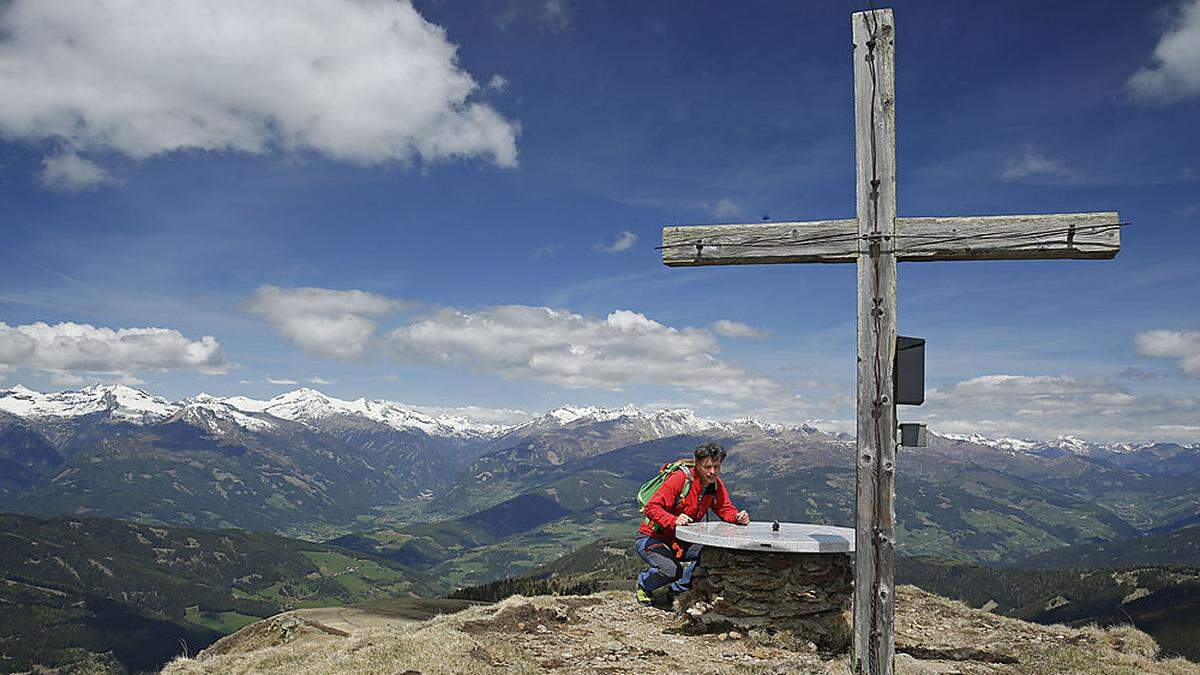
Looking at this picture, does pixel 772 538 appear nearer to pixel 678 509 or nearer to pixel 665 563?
pixel 678 509

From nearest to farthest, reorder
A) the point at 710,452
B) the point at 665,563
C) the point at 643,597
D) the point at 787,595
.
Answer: the point at 787,595, the point at 710,452, the point at 665,563, the point at 643,597

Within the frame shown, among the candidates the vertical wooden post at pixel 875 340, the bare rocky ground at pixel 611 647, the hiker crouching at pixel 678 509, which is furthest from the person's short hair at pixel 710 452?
the vertical wooden post at pixel 875 340

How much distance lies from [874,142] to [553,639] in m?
9.72

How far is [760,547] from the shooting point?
459 inches

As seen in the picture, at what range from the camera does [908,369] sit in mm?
9125

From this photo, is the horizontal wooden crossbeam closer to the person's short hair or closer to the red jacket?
the person's short hair

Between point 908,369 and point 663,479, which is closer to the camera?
point 908,369

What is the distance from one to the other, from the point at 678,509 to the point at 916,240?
24.7 ft

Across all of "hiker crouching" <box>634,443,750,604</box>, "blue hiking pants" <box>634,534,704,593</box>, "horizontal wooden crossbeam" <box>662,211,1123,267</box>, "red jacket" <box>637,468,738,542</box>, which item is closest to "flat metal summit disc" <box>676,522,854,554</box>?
"red jacket" <box>637,468,738,542</box>

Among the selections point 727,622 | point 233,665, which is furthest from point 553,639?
point 233,665

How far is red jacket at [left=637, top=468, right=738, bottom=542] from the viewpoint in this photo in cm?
1417

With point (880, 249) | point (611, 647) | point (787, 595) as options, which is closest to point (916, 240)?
point (880, 249)

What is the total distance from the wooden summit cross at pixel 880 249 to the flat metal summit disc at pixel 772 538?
2243 mm

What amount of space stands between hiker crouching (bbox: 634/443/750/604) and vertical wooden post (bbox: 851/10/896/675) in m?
5.02
